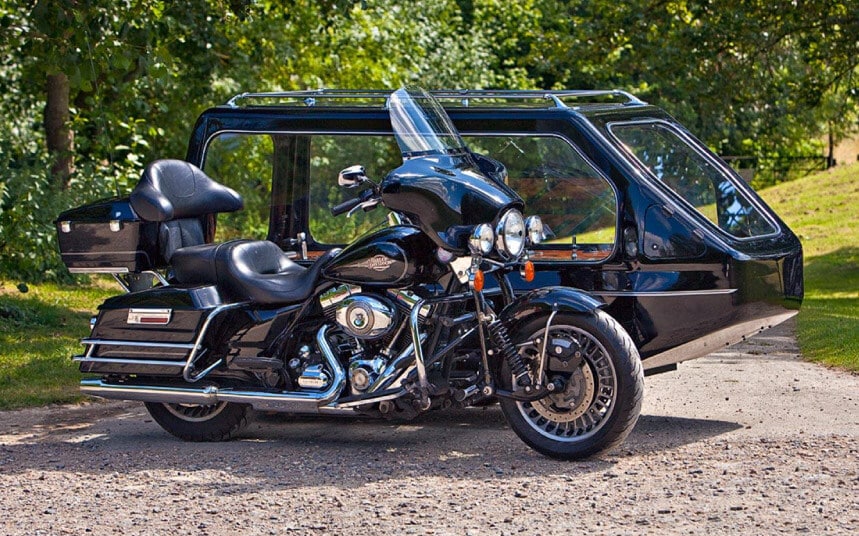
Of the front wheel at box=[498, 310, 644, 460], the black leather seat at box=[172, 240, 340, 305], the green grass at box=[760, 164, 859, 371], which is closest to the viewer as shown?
the front wheel at box=[498, 310, 644, 460]

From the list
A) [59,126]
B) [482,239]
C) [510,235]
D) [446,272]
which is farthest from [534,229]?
[59,126]

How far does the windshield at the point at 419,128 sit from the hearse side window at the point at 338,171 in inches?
40.2

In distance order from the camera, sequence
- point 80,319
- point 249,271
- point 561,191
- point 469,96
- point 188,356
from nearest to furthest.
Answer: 1. point 188,356
2. point 249,271
3. point 561,191
4. point 469,96
5. point 80,319

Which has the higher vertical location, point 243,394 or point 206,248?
point 206,248

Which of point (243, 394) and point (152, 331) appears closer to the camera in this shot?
point (243, 394)

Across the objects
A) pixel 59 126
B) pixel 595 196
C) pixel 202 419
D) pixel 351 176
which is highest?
pixel 59 126

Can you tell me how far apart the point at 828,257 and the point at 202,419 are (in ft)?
47.6

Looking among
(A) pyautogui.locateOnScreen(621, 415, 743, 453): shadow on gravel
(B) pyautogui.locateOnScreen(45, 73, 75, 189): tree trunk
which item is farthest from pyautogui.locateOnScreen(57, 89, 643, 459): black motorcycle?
(B) pyautogui.locateOnScreen(45, 73, 75, 189): tree trunk

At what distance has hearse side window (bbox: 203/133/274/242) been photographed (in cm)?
848

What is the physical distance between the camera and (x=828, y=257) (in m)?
19.9

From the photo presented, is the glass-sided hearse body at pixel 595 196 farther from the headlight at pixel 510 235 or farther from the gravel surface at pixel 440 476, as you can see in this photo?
the headlight at pixel 510 235

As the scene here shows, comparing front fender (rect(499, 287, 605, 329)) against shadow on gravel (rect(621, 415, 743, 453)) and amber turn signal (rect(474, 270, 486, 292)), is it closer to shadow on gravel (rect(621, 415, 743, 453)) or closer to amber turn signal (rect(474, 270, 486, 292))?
amber turn signal (rect(474, 270, 486, 292))

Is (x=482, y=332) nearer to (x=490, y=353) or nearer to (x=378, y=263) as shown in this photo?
(x=490, y=353)

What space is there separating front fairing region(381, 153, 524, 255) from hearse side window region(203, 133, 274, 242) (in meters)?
1.95
